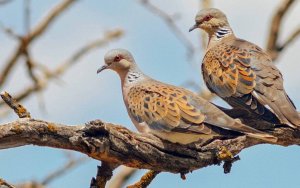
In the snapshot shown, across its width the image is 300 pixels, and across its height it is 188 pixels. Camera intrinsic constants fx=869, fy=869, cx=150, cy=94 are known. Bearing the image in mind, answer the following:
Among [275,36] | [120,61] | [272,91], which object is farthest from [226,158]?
[275,36]

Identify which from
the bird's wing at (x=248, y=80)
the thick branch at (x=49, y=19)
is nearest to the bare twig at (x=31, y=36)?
the thick branch at (x=49, y=19)

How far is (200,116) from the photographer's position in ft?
19.5

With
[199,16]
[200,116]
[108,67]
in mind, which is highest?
[199,16]

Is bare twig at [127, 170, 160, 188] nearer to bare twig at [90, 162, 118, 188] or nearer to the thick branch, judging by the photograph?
bare twig at [90, 162, 118, 188]

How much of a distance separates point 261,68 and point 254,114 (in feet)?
1.77

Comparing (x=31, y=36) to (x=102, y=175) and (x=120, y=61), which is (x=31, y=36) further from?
(x=102, y=175)

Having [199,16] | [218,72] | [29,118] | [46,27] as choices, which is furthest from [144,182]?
[46,27]

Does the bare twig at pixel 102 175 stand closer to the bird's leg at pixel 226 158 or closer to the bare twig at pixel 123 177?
the bird's leg at pixel 226 158

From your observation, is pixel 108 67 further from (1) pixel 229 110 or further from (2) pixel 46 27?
(2) pixel 46 27

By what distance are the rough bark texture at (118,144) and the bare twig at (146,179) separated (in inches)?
8.1

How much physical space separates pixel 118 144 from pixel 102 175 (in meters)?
0.23

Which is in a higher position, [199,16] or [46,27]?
[46,27]

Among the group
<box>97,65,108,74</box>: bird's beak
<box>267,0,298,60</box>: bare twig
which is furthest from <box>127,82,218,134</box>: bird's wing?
<box>267,0,298,60</box>: bare twig

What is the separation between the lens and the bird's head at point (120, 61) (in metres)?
6.89
